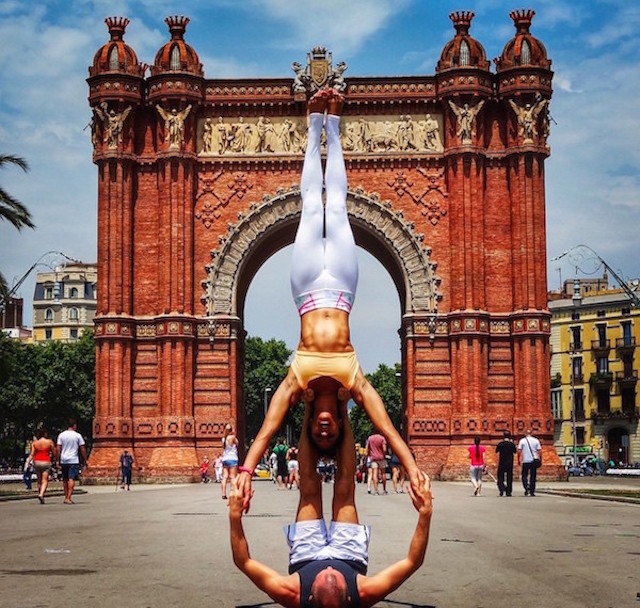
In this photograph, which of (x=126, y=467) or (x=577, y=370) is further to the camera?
(x=577, y=370)

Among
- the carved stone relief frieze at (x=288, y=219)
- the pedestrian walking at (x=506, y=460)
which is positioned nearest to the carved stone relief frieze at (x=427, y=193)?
the carved stone relief frieze at (x=288, y=219)

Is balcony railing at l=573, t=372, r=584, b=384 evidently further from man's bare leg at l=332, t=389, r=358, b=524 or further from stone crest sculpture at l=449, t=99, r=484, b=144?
man's bare leg at l=332, t=389, r=358, b=524

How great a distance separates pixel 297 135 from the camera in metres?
42.8

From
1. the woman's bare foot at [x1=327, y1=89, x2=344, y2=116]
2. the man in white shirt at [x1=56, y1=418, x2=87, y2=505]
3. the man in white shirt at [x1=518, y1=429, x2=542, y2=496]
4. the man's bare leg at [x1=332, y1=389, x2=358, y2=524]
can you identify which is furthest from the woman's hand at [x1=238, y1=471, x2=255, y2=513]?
the man in white shirt at [x1=518, y1=429, x2=542, y2=496]

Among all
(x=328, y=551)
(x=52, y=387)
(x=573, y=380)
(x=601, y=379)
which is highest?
(x=601, y=379)

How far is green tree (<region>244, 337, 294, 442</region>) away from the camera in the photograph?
9694 cm

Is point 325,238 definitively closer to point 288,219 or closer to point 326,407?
point 326,407

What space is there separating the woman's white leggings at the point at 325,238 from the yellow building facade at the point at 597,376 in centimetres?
7473

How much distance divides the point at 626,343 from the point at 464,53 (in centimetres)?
4866

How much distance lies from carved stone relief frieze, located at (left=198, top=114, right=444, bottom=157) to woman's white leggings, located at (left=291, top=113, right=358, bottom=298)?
3299cm

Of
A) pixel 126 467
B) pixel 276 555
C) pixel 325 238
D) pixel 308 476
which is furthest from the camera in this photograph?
pixel 126 467

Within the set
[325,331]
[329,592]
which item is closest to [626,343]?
[325,331]

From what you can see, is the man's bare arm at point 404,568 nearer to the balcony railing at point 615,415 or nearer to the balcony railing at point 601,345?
the balcony railing at point 615,415

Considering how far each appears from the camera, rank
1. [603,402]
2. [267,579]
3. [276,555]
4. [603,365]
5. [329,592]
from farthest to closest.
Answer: [603,365], [603,402], [276,555], [267,579], [329,592]
